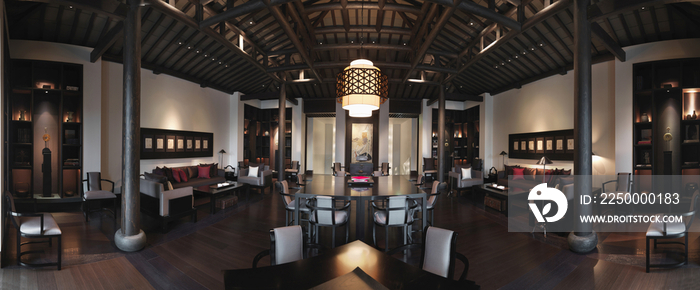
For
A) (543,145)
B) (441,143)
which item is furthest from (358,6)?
(543,145)

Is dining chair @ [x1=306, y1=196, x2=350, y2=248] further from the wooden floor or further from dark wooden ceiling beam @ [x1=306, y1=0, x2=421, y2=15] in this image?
dark wooden ceiling beam @ [x1=306, y1=0, x2=421, y2=15]

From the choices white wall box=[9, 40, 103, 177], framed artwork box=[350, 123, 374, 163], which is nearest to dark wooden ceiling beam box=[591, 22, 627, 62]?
framed artwork box=[350, 123, 374, 163]

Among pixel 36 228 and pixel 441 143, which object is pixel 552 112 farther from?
pixel 36 228

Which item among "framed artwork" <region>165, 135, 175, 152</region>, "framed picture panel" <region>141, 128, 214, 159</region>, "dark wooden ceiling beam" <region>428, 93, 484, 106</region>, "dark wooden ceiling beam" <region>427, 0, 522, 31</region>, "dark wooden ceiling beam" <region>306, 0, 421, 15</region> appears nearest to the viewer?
"dark wooden ceiling beam" <region>427, 0, 522, 31</region>

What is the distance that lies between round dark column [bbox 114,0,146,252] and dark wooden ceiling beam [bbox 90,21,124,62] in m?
1.67

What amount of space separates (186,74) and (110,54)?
199 centimetres

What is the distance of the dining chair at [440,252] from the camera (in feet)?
5.62

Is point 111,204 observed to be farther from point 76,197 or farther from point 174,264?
point 174,264

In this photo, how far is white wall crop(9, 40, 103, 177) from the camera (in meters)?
5.32

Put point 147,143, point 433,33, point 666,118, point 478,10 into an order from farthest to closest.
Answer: point 147,143 → point 666,118 → point 433,33 → point 478,10

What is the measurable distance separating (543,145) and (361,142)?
6.43 meters

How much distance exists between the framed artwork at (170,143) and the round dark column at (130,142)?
4514mm

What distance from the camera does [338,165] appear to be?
9.48 m

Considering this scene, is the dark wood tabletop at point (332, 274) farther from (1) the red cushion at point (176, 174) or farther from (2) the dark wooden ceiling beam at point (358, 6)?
(1) the red cushion at point (176, 174)
